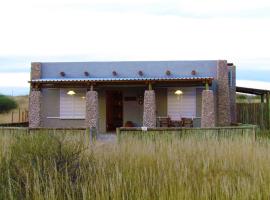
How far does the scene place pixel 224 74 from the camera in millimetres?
24797

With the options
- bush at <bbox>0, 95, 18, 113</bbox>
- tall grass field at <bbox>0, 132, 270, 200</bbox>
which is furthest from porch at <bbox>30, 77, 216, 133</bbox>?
bush at <bbox>0, 95, 18, 113</bbox>

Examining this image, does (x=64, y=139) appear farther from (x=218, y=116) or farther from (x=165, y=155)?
(x=218, y=116)

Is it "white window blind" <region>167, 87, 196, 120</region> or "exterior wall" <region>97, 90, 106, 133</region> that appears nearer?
"white window blind" <region>167, 87, 196, 120</region>

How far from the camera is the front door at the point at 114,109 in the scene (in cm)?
2623

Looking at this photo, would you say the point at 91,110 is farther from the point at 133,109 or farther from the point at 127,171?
the point at 127,171

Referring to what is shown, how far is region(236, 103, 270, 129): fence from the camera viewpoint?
25.6m

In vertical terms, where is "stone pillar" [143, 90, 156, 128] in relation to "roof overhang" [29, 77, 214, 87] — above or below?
below

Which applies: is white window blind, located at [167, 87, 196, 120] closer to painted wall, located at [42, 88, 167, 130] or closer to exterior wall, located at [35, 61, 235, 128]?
exterior wall, located at [35, 61, 235, 128]

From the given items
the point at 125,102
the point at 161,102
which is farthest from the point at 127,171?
the point at 125,102

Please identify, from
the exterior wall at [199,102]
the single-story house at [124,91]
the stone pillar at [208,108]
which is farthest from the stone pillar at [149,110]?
the exterior wall at [199,102]

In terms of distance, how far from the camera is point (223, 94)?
24.9m

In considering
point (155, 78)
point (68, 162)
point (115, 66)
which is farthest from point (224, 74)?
point (68, 162)

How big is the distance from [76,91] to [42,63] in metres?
2.19

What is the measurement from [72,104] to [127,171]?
748 inches
